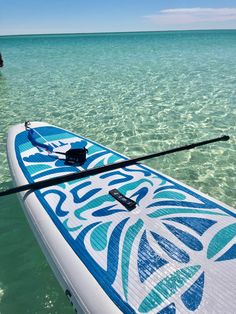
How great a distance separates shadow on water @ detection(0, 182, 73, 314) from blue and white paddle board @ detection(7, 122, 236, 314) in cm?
79

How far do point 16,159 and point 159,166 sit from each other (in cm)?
402

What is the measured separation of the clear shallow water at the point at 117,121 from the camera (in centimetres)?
564

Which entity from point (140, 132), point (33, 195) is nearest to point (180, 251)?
point (33, 195)

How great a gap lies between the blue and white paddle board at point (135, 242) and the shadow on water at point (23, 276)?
0.79 metres

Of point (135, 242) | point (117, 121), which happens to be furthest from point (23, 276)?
point (117, 121)

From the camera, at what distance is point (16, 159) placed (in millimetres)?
7504

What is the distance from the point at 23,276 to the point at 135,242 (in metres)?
2.35

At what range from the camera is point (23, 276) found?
5594 millimetres

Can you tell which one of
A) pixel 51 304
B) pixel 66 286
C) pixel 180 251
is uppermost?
pixel 180 251

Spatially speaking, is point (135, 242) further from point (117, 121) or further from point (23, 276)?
point (117, 121)

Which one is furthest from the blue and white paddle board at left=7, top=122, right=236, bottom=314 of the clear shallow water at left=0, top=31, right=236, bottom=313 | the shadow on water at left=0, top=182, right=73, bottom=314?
the clear shallow water at left=0, top=31, right=236, bottom=313

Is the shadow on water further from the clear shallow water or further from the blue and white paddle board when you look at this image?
the blue and white paddle board

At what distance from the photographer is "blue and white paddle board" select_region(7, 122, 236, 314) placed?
385 cm

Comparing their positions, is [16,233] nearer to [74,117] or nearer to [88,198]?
[88,198]
